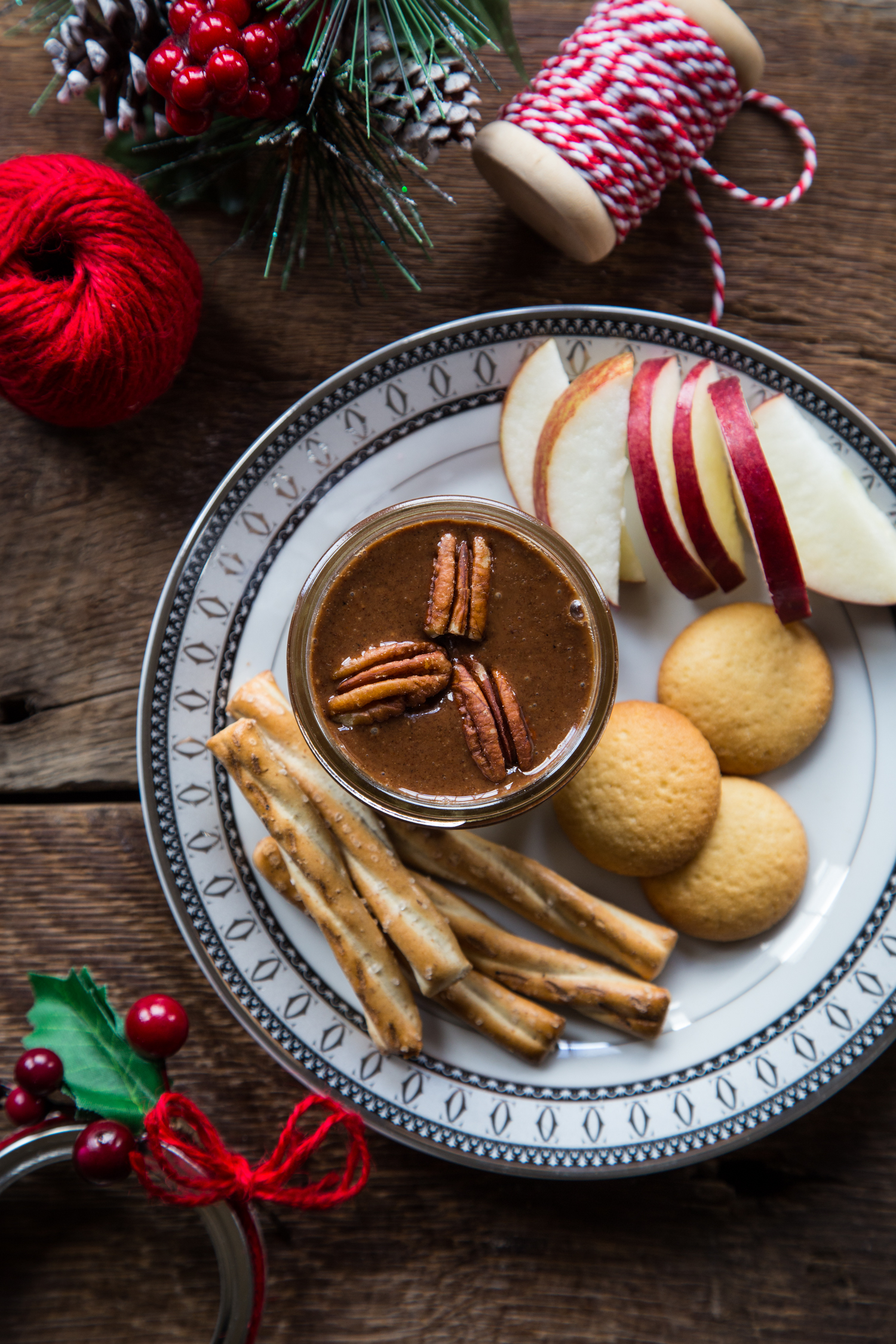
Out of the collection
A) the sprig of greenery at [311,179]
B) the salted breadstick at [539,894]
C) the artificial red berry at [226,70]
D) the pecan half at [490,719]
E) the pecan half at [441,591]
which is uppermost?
the artificial red berry at [226,70]

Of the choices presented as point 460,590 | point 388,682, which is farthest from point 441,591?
point 388,682

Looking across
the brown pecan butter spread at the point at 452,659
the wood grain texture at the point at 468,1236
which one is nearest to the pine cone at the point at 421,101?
the brown pecan butter spread at the point at 452,659

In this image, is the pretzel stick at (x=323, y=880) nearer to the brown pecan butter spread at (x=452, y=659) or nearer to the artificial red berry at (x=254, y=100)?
the brown pecan butter spread at (x=452, y=659)

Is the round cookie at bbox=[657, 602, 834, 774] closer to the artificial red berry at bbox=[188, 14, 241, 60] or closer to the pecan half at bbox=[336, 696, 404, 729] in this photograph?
the pecan half at bbox=[336, 696, 404, 729]

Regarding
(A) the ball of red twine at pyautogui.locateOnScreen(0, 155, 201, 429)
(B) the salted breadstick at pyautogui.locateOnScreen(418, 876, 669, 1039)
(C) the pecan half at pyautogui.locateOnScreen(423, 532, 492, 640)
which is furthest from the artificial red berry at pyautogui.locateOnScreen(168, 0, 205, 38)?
(B) the salted breadstick at pyautogui.locateOnScreen(418, 876, 669, 1039)

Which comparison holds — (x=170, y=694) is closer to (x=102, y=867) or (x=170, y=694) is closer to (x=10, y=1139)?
(x=102, y=867)

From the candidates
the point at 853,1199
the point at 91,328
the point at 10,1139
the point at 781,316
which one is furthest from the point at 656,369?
the point at 10,1139
